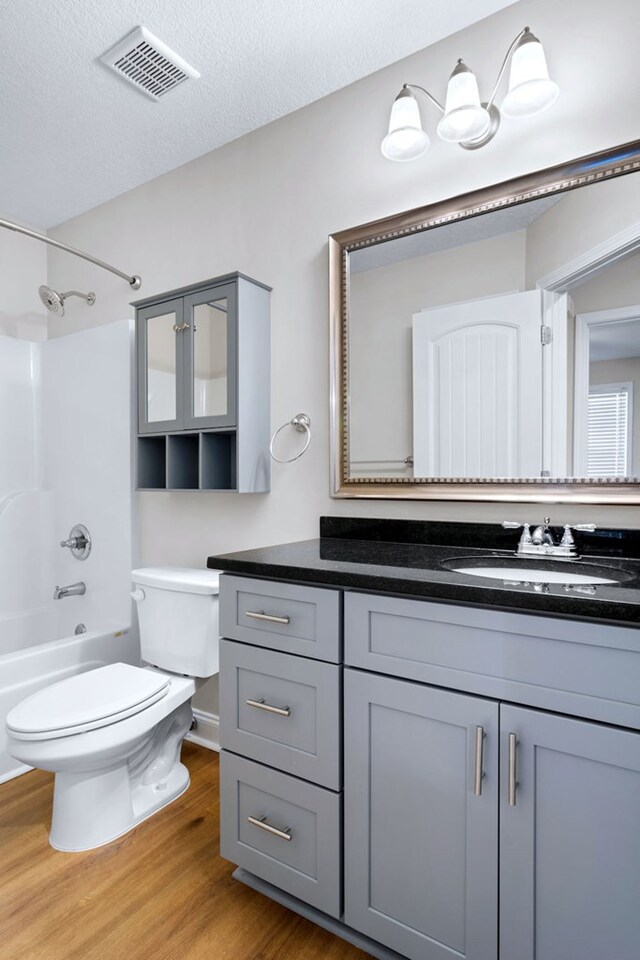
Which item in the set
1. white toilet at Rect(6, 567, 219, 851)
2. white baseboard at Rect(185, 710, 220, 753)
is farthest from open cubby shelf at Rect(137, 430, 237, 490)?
white baseboard at Rect(185, 710, 220, 753)

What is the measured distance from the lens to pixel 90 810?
1.64 metres

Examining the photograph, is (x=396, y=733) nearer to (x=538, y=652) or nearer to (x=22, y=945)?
(x=538, y=652)

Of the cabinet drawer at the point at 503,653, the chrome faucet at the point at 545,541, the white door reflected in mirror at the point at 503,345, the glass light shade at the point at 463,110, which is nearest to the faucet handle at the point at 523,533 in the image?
the chrome faucet at the point at 545,541

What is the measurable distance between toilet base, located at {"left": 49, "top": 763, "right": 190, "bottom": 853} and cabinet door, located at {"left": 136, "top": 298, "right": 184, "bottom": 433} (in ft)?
3.98

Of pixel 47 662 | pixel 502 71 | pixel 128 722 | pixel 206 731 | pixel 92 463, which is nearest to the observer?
pixel 502 71

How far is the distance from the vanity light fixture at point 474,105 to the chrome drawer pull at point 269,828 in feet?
6.08

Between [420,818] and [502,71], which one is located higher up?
[502,71]

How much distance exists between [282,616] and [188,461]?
1091 mm

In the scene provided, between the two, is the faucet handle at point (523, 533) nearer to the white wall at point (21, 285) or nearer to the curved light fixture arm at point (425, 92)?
the curved light fixture arm at point (425, 92)

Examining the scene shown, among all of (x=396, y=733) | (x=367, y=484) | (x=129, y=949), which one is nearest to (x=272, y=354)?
(x=367, y=484)

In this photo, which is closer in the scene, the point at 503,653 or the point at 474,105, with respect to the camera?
the point at 503,653

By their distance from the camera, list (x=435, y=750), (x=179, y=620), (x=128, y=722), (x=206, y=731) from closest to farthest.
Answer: (x=435, y=750)
(x=128, y=722)
(x=179, y=620)
(x=206, y=731)

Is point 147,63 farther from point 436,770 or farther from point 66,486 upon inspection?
point 436,770

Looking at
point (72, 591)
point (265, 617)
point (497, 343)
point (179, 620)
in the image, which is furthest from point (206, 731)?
point (497, 343)
